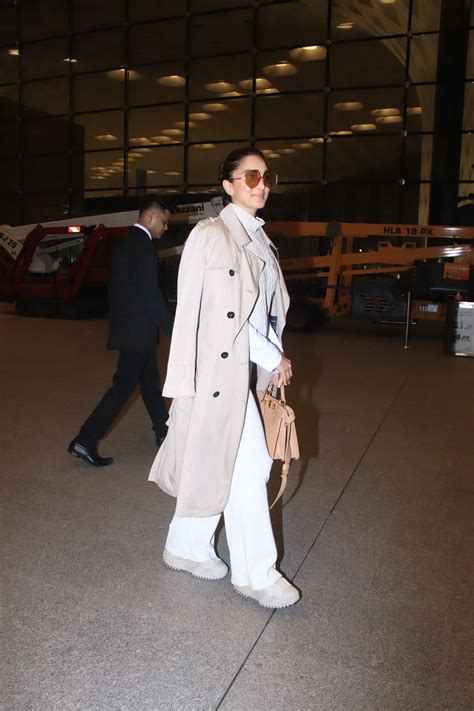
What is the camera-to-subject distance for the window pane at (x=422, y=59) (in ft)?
46.9

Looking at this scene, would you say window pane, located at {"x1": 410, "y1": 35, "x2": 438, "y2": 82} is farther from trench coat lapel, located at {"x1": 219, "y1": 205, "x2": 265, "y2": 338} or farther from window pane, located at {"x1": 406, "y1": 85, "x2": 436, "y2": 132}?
trench coat lapel, located at {"x1": 219, "y1": 205, "x2": 265, "y2": 338}

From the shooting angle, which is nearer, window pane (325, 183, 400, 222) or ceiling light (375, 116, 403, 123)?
window pane (325, 183, 400, 222)

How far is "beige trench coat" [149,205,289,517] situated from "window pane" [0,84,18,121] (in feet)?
62.2

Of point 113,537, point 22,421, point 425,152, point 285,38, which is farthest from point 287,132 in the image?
point 113,537

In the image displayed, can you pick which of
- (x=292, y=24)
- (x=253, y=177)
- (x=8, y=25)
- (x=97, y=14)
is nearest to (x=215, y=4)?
(x=292, y=24)

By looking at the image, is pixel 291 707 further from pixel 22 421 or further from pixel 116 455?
pixel 22 421

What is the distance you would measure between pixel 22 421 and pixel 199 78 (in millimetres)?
13598

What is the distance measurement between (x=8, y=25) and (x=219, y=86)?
7204 mm

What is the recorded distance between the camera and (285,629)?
2.55m

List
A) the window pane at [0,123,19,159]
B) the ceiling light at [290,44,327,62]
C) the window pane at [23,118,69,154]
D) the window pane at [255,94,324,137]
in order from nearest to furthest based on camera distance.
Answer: the ceiling light at [290,44,327,62] → the window pane at [255,94,324,137] → the window pane at [23,118,69,154] → the window pane at [0,123,19,159]

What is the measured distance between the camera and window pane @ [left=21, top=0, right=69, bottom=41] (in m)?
18.0

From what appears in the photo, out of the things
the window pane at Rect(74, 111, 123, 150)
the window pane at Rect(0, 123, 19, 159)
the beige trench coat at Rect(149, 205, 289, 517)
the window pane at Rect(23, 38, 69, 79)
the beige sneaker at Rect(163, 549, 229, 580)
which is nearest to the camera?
the beige trench coat at Rect(149, 205, 289, 517)

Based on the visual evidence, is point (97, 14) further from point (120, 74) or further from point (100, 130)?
point (100, 130)

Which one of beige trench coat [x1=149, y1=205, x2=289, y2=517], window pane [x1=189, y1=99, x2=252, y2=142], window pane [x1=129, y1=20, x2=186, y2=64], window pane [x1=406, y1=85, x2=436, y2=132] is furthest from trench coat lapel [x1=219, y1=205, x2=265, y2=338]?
window pane [x1=129, y1=20, x2=186, y2=64]
